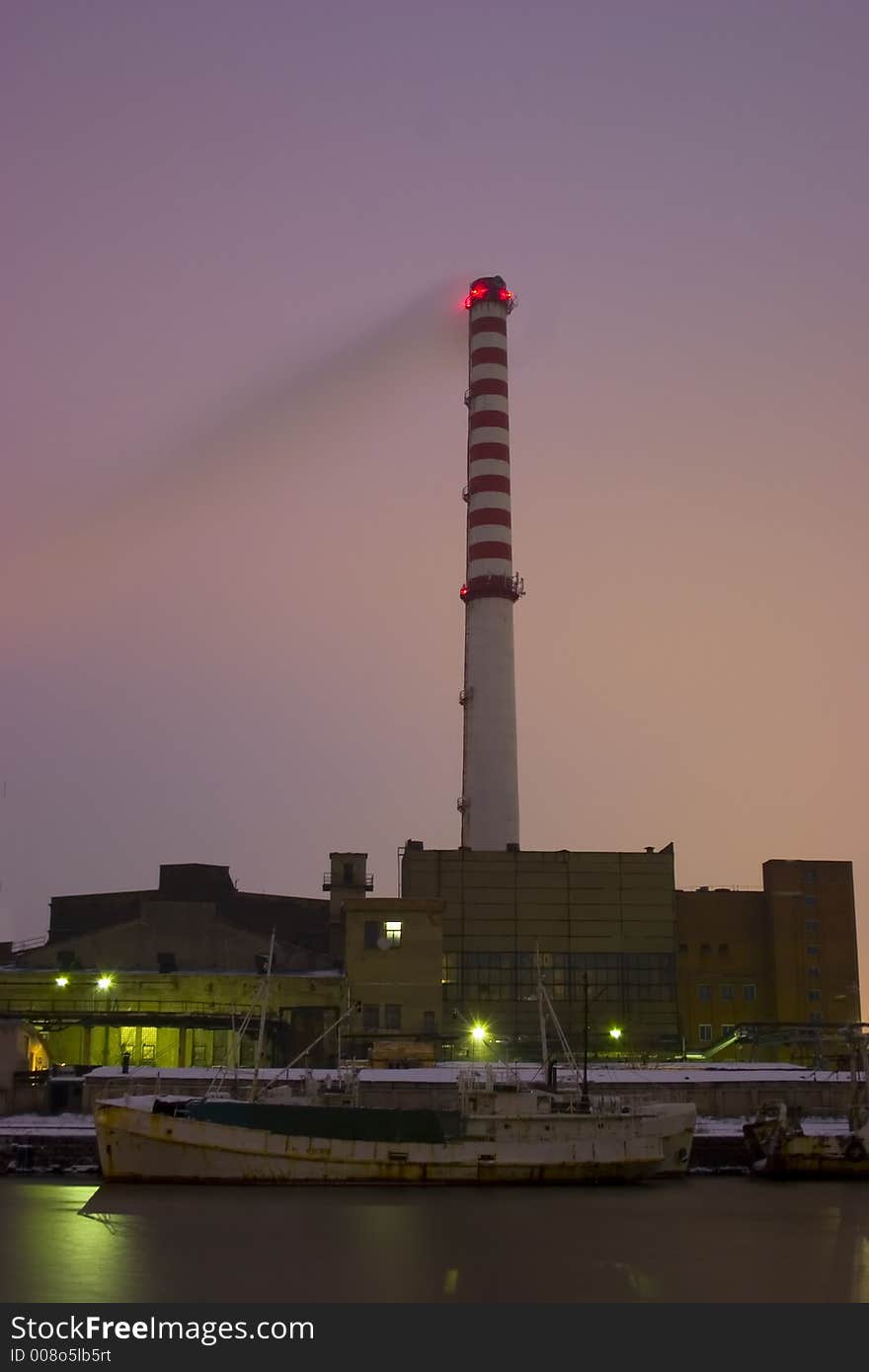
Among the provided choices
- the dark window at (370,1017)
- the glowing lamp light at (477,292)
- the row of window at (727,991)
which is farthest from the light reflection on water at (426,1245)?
the glowing lamp light at (477,292)

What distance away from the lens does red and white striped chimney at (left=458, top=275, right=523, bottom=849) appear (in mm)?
86312

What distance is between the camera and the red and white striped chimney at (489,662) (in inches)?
3398

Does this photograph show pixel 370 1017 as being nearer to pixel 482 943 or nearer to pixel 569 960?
pixel 482 943

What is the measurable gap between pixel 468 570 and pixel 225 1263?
63.4 m

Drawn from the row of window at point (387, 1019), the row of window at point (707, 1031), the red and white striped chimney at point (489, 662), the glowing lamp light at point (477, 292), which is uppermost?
the glowing lamp light at point (477, 292)

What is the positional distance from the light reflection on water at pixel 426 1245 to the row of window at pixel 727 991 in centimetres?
4207

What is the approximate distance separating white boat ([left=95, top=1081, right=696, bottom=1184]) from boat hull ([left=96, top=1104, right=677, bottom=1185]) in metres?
0.03

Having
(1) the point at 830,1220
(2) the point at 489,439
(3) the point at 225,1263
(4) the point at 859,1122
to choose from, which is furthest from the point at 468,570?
(3) the point at 225,1263

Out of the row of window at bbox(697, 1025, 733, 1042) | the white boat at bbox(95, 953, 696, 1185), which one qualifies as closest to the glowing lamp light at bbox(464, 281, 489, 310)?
the row of window at bbox(697, 1025, 733, 1042)

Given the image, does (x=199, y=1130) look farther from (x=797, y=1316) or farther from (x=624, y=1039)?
(x=624, y=1039)

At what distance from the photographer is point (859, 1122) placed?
5344cm

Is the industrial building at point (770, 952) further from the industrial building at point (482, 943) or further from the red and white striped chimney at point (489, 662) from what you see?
the red and white striped chimney at point (489, 662)

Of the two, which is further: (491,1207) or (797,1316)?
(491,1207)

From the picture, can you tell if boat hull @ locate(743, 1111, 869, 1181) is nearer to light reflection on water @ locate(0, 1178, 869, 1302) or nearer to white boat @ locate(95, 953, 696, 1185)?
white boat @ locate(95, 953, 696, 1185)
